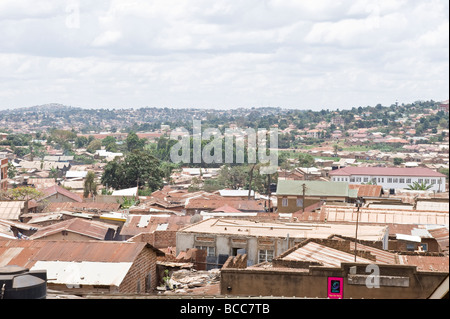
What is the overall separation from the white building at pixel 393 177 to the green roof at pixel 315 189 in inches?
512

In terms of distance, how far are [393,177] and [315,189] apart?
15.8m

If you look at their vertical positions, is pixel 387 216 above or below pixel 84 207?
above

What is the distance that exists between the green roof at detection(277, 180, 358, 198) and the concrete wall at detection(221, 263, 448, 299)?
14.2 meters

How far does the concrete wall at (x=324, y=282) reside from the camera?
552 cm

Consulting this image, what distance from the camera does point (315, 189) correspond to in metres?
20.6

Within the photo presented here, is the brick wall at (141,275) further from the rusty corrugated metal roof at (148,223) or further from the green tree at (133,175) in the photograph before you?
the green tree at (133,175)

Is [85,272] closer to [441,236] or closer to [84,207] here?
[441,236]

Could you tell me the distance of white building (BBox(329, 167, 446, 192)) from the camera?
34.0 meters

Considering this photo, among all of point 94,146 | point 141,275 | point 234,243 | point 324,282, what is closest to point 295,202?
point 234,243

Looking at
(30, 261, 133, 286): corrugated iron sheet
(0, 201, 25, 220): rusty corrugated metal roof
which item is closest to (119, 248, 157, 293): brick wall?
(30, 261, 133, 286): corrugated iron sheet

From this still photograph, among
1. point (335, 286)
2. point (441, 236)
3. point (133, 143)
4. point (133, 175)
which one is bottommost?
point (133, 175)

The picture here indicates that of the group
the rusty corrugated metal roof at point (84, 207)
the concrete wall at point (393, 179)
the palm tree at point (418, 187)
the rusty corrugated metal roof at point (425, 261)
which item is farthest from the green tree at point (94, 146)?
the rusty corrugated metal roof at point (425, 261)

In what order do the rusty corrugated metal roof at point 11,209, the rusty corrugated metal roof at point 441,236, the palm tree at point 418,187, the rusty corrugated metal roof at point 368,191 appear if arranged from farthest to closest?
the palm tree at point 418,187, the rusty corrugated metal roof at point 368,191, the rusty corrugated metal roof at point 11,209, the rusty corrugated metal roof at point 441,236
